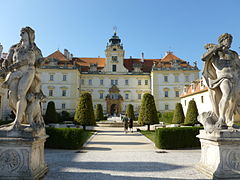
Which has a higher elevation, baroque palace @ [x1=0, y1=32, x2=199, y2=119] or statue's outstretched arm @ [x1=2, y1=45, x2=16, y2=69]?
baroque palace @ [x1=0, y1=32, x2=199, y2=119]

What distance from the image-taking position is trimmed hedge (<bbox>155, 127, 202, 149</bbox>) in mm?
8672

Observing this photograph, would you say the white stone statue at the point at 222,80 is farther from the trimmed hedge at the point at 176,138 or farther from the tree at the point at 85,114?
the tree at the point at 85,114

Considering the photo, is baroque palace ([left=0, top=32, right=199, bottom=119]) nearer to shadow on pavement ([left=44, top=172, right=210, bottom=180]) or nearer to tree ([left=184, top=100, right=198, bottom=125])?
tree ([left=184, top=100, right=198, bottom=125])

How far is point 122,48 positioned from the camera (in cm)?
4547

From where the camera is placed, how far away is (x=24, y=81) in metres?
4.06

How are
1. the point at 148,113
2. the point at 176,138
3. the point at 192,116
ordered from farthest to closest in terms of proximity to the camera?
the point at 192,116 < the point at 148,113 < the point at 176,138

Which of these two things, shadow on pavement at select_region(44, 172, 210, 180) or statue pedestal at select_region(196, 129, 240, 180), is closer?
statue pedestal at select_region(196, 129, 240, 180)

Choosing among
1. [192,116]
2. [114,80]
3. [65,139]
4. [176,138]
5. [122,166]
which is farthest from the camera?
[114,80]

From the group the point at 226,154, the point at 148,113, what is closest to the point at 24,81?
the point at 226,154

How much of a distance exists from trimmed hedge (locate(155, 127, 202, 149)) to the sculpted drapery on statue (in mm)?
5907

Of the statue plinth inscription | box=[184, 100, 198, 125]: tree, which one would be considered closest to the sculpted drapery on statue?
the statue plinth inscription

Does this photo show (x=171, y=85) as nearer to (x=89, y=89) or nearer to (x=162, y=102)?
(x=162, y=102)

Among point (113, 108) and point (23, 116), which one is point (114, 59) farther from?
point (23, 116)

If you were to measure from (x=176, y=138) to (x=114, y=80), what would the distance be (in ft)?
120
